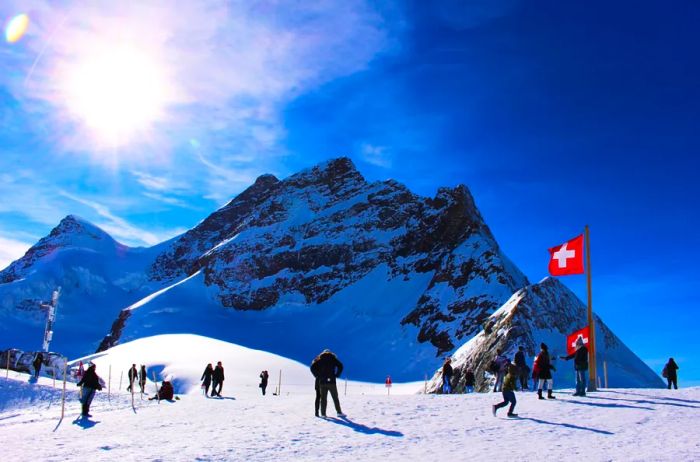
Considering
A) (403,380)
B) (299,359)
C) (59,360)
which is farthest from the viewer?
(299,359)

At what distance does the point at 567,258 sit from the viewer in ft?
68.4

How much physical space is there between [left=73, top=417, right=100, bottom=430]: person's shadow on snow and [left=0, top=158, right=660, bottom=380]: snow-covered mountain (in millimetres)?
63704

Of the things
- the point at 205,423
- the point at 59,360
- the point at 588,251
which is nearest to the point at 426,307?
the point at 59,360

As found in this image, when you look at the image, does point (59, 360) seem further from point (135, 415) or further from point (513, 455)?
point (513, 455)

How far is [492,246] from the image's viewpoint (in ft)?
340

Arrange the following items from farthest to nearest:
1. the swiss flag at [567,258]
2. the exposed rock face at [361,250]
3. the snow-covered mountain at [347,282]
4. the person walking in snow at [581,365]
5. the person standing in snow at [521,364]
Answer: the exposed rock face at [361,250] → the snow-covered mountain at [347,282] → the person standing in snow at [521,364] → the swiss flag at [567,258] → the person walking in snow at [581,365]

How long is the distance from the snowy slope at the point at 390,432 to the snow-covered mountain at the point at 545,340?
72.4 feet

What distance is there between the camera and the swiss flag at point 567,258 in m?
20.5

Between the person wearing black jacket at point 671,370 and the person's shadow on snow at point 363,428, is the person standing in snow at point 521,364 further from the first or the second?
the person's shadow on snow at point 363,428

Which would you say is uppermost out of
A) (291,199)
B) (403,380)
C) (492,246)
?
(291,199)

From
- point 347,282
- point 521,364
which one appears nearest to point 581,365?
point 521,364

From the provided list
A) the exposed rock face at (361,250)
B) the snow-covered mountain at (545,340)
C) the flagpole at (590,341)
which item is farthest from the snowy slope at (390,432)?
the exposed rock face at (361,250)

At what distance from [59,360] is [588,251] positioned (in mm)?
34017

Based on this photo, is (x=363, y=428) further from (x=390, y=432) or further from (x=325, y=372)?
(x=325, y=372)
